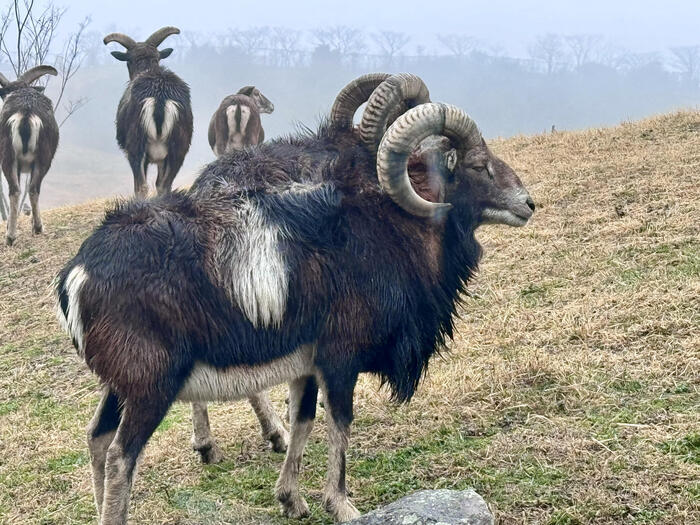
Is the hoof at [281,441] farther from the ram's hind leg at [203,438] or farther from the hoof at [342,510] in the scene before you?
the hoof at [342,510]

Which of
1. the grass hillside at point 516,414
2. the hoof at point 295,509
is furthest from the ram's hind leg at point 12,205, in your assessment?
the hoof at point 295,509

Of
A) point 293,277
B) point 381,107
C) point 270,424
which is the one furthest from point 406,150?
point 270,424

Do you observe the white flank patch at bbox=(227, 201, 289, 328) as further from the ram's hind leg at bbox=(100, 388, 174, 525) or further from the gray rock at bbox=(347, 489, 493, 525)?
the gray rock at bbox=(347, 489, 493, 525)

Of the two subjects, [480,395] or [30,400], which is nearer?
[480,395]

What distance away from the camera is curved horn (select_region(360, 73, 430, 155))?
16.1ft

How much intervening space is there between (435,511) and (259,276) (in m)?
1.46

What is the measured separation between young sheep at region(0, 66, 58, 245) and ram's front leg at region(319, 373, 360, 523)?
1001 cm

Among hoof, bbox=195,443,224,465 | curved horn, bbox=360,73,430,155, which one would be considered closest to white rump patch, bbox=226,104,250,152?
hoof, bbox=195,443,224,465

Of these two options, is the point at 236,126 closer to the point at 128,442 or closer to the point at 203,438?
the point at 203,438

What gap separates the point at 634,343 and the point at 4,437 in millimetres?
5059

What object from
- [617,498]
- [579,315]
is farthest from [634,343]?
[617,498]

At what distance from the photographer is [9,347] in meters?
9.15

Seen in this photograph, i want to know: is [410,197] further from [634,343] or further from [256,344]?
[634,343]

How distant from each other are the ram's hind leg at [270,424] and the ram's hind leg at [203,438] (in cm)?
34
